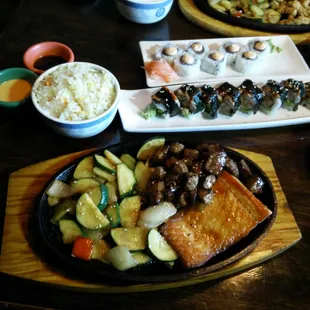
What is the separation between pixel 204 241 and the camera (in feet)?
5.87

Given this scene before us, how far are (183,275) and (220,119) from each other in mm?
1078

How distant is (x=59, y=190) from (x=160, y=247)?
553 millimetres

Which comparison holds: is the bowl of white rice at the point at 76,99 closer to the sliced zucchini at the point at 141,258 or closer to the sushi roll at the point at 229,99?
the sushi roll at the point at 229,99

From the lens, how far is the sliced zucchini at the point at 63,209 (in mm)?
1844

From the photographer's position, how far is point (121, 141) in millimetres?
2355

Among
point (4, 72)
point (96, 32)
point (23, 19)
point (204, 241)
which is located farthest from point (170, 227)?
point (23, 19)

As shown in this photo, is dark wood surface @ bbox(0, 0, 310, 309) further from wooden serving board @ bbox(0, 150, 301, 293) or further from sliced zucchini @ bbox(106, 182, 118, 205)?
sliced zucchini @ bbox(106, 182, 118, 205)

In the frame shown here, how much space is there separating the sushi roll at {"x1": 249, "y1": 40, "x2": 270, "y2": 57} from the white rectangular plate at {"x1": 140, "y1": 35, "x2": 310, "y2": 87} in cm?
6

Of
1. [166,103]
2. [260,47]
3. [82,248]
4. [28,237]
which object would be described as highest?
[260,47]

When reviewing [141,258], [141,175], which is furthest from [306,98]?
[141,258]

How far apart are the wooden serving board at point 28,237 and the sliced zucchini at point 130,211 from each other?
0.28m

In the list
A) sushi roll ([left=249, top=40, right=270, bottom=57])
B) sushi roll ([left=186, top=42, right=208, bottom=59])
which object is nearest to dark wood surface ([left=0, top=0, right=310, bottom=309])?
sushi roll ([left=186, top=42, right=208, bottom=59])

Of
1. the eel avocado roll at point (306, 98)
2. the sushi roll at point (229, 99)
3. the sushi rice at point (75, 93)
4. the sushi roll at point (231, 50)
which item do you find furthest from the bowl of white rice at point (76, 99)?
the eel avocado roll at point (306, 98)

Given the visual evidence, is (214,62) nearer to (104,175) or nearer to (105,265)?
(104,175)
